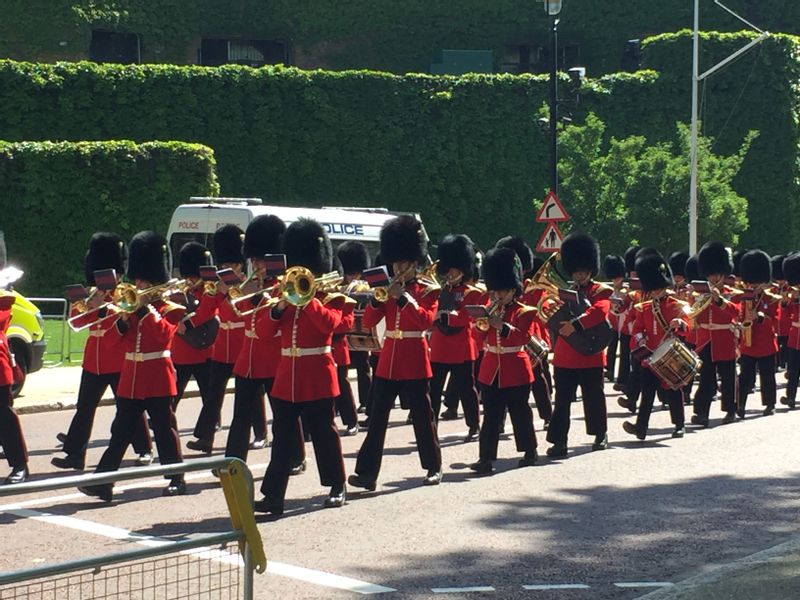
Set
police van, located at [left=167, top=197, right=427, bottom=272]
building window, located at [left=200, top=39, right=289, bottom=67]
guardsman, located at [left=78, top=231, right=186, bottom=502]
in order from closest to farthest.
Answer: guardsman, located at [left=78, top=231, right=186, bottom=502], police van, located at [left=167, top=197, right=427, bottom=272], building window, located at [left=200, top=39, right=289, bottom=67]

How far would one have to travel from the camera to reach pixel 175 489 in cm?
1001

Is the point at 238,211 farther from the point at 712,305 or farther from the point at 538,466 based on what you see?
the point at 538,466

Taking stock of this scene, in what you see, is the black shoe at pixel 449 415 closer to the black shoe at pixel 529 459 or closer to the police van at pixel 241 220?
the black shoe at pixel 529 459

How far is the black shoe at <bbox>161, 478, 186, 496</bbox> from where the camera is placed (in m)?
9.99

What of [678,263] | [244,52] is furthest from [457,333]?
[244,52]

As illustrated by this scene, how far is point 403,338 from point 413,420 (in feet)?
1.94

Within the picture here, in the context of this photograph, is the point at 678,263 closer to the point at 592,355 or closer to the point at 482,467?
the point at 592,355

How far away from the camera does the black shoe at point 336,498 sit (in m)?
9.36

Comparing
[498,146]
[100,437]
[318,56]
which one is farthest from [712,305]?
[318,56]

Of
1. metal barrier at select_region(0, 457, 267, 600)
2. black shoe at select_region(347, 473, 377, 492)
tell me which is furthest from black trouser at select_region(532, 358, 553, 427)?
metal barrier at select_region(0, 457, 267, 600)

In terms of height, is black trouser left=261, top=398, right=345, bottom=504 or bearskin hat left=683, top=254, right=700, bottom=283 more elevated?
bearskin hat left=683, top=254, right=700, bottom=283

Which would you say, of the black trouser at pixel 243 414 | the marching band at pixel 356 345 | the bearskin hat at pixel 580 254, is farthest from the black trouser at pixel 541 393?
the black trouser at pixel 243 414

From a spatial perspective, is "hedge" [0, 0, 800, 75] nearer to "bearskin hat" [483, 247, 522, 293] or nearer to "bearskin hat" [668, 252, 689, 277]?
"bearskin hat" [668, 252, 689, 277]

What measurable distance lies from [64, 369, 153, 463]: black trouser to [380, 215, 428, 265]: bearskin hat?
2232mm
